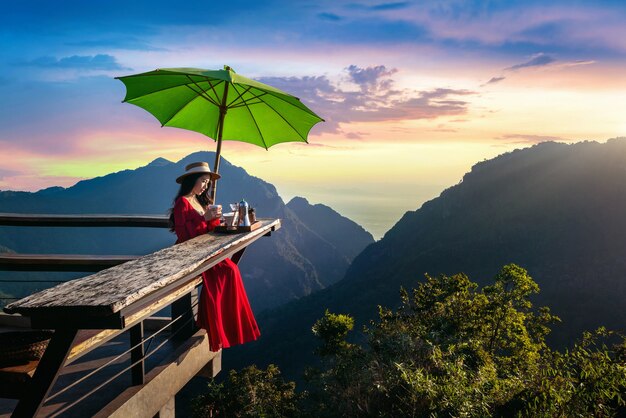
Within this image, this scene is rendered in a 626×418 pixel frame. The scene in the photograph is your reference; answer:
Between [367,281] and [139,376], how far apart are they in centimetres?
8992

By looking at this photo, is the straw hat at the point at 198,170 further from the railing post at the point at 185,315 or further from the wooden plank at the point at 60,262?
the railing post at the point at 185,315

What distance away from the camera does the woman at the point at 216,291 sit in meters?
3.88

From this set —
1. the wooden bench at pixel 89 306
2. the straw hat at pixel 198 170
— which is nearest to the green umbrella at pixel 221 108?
the straw hat at pixel 198 170

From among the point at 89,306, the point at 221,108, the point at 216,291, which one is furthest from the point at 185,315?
the point at 89,306

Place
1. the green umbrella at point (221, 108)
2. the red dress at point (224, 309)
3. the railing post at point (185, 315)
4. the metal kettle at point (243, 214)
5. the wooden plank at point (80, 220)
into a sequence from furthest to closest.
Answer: the wooden plank at point (80, 220)
the green umbrella at point (221, 108)
the metal kettle at point (243, 214)
the railing post at point (185, 315)
the red dress at point (224, 309)

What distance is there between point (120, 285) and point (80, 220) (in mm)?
3924

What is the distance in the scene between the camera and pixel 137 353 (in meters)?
3.35

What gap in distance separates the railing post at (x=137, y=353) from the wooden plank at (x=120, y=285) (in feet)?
2.07

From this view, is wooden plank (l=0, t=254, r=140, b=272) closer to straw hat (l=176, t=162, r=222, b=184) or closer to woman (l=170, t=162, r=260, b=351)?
woman (l=170, t=162, r=260, b=351)

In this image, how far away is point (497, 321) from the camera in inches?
712

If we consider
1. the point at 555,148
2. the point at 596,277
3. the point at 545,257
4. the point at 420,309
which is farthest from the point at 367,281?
the point at 420,309

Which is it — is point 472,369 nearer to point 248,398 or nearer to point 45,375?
point 45,375

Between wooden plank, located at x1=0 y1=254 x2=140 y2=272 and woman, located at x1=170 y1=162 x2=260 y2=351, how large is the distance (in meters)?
0.61

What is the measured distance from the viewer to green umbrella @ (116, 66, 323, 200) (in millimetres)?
5074
